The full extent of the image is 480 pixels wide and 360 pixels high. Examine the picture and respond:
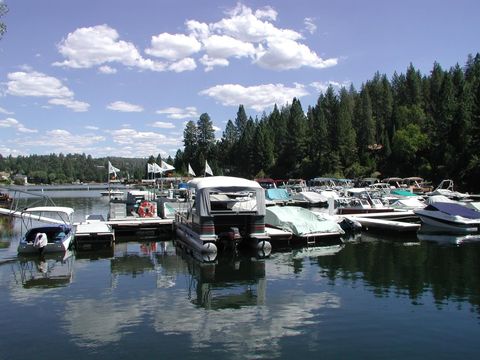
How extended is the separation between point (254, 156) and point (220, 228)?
10653 cm

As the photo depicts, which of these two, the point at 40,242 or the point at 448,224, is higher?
the point at 448,224

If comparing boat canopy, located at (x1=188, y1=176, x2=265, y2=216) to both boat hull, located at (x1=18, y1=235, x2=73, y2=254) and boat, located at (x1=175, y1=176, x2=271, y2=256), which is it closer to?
boat, located at (x1=175, y1=176, x2=271, y2=256)

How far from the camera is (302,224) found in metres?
30.5

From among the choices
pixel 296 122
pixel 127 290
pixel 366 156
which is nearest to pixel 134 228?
pixel 127 290

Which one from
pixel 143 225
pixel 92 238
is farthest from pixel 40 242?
pixel 143 225

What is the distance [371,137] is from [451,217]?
8019cm

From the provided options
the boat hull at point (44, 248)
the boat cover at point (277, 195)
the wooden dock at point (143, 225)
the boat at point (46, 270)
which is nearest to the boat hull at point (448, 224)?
the wooden dock at point (143, 225)

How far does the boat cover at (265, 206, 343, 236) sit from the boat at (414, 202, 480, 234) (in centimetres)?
845

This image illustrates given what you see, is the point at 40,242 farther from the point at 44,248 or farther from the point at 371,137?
the point at 371,137

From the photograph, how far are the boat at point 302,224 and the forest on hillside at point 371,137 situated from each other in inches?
1718

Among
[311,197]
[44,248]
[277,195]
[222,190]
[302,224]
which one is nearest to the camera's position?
[222,190]

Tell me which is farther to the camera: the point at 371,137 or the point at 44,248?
the point at 371,137

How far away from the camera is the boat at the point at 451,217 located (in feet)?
108

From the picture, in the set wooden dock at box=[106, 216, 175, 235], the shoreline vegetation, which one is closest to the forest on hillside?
the shoreline vegetation
